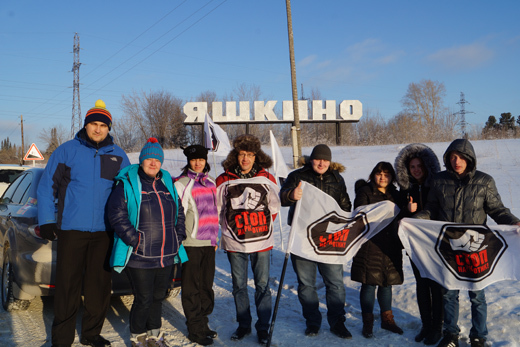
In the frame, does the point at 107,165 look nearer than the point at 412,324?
Yes

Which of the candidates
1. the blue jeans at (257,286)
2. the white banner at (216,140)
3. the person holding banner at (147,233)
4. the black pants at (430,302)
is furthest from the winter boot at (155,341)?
Answer: the white banner at (216,140)

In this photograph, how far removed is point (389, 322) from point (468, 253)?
1115 millimetres

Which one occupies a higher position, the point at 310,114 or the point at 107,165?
the point at 310,114

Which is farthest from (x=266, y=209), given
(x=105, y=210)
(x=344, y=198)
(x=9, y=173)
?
(x=9, y=173)

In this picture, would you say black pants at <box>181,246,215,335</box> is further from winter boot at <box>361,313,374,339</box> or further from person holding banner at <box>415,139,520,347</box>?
person holding banner at <box>415,139,520,347</box>

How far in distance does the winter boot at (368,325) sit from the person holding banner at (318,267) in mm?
183

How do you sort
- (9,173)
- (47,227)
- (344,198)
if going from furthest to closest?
(9,173)
(344,198)
(47,227)

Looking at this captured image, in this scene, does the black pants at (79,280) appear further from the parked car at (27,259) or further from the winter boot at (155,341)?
the winter boot at (155,341)

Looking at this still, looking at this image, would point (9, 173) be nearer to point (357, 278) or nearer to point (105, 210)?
point (105, 210)

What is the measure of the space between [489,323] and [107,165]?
4222mm

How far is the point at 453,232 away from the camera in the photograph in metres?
4.21

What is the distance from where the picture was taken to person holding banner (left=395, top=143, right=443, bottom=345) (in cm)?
437

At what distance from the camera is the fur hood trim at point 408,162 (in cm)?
463

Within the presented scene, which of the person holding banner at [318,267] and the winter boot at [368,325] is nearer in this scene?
the winter boot at [368,325]
